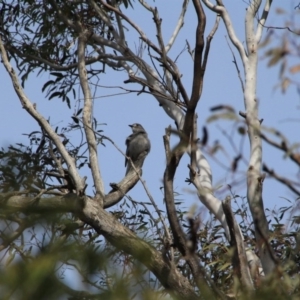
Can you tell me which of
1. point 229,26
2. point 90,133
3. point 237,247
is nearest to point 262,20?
point 229,26

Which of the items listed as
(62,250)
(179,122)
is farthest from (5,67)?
(62,250)

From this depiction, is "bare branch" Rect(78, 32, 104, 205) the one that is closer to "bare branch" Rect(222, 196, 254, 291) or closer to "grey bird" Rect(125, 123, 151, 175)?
"bare branch" Rect(222, 196, 254, 291)

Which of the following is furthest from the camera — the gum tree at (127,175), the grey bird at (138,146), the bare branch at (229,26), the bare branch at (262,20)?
the grey bird at (138,146)

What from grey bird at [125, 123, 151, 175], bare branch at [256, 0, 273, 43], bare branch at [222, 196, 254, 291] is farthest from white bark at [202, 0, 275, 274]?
grey bird at [125, 123, 151, 175]

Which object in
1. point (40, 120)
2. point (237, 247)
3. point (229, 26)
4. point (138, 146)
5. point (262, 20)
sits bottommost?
point (237, 247)

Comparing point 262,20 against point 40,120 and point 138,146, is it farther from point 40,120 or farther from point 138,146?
point 138,146

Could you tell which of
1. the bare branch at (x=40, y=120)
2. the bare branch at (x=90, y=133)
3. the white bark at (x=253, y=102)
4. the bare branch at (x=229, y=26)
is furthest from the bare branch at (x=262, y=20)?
the bare branch at (x=40, y=120)

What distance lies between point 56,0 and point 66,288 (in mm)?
6317

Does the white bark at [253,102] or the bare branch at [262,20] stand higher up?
the bare branch at [262,20]

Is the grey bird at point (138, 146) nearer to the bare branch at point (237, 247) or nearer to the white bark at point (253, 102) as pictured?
the white bark at point (253, 102)

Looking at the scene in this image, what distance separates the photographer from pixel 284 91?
232 centimetres

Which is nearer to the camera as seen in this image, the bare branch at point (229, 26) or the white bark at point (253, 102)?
the white bark at point (253, 102)

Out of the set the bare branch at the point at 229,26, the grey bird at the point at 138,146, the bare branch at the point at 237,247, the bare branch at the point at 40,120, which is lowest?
the bare branch at the point at 237,247

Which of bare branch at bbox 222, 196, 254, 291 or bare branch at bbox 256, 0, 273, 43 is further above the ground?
bare branch at bbox 256, 0, 273, 43
